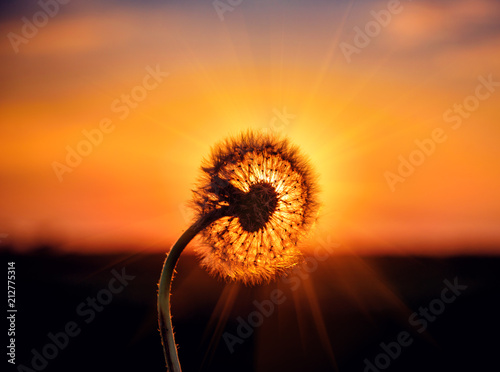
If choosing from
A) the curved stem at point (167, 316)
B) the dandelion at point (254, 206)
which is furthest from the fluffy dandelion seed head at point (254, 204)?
the curved stem at point (167, 316)

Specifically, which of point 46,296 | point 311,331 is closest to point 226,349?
point 311,331

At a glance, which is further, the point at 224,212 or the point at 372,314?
the point at 372,314

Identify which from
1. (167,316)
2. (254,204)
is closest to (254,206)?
(254,204)

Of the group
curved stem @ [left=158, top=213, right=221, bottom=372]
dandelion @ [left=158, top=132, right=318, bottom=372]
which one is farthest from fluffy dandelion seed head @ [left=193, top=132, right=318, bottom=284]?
curved stem @ [left=158, top=213, right=221, bottom=372]

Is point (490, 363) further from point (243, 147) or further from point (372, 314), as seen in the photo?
point (243, 147)

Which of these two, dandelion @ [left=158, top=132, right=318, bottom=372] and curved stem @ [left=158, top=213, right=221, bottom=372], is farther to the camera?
dandelion @ [left=158, top=132, right=318, bottom=372]

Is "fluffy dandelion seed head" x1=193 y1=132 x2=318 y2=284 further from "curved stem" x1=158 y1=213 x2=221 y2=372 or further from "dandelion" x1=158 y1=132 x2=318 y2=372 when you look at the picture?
"curved stem" x1=158 y1=213 x2=221 y2=372

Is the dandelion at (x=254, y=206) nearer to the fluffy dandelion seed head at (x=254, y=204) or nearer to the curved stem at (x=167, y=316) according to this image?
the fluffy dandelion seed head at (x=254, y=204)

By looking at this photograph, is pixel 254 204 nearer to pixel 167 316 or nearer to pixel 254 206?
pixel 254 206
